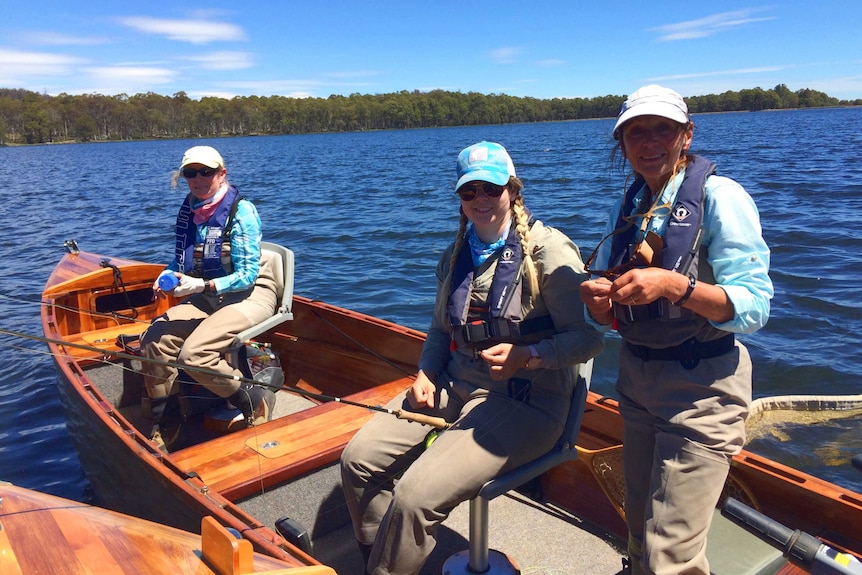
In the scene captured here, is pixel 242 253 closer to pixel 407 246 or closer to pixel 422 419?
pixel 422 419

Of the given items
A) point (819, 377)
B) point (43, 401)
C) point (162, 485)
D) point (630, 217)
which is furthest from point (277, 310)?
point (819, 377)

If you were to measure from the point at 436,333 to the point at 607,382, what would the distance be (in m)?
5.22

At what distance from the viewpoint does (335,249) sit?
15.0m

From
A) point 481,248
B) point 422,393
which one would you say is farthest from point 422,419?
point 481,248

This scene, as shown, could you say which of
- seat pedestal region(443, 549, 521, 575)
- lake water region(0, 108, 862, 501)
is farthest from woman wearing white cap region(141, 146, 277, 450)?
seat pedestal region(443, 549, 521, 575)

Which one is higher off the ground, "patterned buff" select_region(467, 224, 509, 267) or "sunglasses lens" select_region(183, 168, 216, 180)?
"sunglasses lens" select_region(183, 168, 216, 180)

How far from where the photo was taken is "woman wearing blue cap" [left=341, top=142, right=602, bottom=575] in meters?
2.25

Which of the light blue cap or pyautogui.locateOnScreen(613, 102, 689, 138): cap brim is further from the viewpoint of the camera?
the light blue cap

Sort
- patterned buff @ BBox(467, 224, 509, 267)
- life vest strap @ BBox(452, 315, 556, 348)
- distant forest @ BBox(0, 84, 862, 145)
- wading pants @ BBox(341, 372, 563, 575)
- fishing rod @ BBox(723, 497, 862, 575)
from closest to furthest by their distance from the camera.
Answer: fishing rod @ BBox(723, 497, 862, 575), wading pants @ BBox(341, 372, 563, 575), life vest strap @ BBox(452, 315, 556, 348), patterned buff @ BBox(467, 224, 509, 267), distant forest @ BBox(0, 84, 862, 145)

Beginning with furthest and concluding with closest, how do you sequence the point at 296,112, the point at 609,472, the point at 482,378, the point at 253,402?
the point at 296,112 < the point at 253,402 < the point at 609,472 < the point at 482,378

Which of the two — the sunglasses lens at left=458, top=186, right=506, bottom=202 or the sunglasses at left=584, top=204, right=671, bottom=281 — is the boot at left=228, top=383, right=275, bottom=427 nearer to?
the sunglasses lens at left=458, top=186, right=506, bottom=202

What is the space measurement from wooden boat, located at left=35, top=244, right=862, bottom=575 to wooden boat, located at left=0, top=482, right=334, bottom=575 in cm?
45

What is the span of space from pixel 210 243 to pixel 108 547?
102 inches

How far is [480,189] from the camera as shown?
2498 mm
